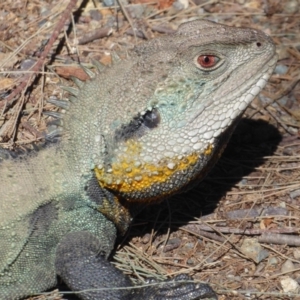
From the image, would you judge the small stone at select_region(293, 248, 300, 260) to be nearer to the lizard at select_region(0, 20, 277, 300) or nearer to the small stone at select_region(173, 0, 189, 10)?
the lizard at select_region(0, 20, 277, 300)

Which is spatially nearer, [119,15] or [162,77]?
[162,77]

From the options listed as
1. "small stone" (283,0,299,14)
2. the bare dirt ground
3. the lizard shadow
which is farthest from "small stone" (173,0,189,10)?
the lizard shadow

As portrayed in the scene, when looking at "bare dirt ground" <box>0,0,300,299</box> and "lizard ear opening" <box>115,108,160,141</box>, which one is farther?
"bare dirt ground" <box>0,0,300,299</box>

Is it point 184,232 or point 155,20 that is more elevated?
point 155,20

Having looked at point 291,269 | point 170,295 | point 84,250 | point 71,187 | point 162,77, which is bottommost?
point 291,269

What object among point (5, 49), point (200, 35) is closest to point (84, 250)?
point (200, 35)

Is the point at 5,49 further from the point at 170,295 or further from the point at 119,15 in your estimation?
the point at 170,295

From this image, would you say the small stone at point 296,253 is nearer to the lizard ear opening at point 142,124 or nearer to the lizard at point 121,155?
the lizard at point 121,155
